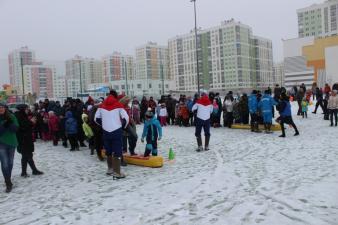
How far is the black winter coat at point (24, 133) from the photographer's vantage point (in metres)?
8.69

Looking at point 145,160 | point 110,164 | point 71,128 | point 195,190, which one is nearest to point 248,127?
point 71,128

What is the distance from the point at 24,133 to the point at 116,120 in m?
2.30

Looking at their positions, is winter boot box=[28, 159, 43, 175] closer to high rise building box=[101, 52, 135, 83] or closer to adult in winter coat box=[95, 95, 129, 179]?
adult in winter coat box=[95, 95, 129, 179]

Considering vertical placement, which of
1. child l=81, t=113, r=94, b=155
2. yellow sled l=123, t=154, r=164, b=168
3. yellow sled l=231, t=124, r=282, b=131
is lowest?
yellow sled l=123, t=154, r=164, b=168

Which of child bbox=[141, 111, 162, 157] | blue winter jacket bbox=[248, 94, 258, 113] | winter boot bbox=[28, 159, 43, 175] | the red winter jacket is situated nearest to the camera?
winter boot bbox=[28, 159, 43, 175]

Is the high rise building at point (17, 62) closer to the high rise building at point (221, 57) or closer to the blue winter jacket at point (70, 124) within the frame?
the high rise building at point (221, 57)

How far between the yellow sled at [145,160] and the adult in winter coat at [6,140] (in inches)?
123

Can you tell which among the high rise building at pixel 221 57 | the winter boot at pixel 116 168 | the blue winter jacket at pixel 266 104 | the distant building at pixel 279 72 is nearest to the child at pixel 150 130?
the winter boot at pixel 116 168

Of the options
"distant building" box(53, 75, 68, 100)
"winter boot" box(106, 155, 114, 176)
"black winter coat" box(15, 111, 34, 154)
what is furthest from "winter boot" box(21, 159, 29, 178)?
"distant building" box(53, 75, 68, 100)

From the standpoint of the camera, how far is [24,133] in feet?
28.9

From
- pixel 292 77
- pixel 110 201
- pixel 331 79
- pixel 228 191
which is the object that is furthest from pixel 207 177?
pixel 292 77

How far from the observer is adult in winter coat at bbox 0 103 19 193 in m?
7.66

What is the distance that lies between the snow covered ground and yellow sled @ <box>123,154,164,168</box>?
21 cm

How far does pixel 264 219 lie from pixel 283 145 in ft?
22.9
